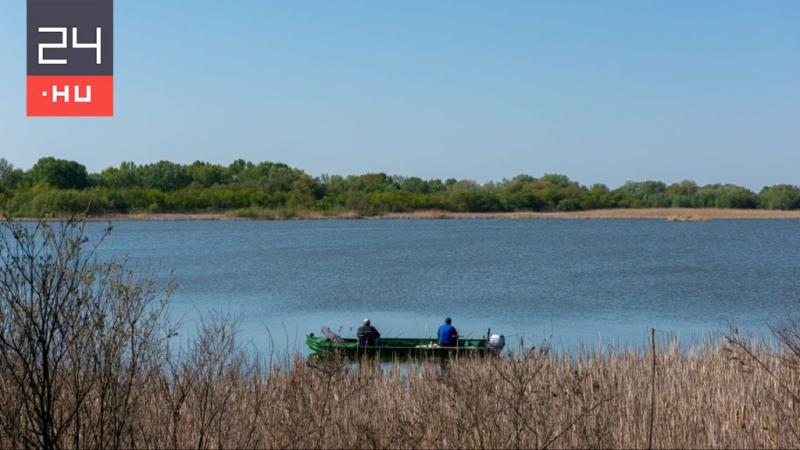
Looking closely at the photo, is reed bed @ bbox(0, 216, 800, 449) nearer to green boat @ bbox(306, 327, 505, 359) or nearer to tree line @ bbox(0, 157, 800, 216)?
green boat @ bbox(306, 327, 505, 359)

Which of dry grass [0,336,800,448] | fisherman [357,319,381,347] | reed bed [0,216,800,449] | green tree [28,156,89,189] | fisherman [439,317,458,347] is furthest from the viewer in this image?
green tree [28,156,89,189]

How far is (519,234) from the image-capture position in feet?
293

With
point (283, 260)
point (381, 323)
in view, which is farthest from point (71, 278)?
point (283, 260)

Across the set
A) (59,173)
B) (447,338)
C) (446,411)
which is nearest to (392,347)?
(447,338)

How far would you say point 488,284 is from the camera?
41.1m

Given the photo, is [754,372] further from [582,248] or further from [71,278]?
[582,248]

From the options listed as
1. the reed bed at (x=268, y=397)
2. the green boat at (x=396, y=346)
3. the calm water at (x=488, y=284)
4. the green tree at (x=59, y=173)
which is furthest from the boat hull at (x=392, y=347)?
the green tree at (x=59, y=173)

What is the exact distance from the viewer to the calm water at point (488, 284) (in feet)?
94.7

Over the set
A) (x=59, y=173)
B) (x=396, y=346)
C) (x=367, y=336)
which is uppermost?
(x=59, y=173)

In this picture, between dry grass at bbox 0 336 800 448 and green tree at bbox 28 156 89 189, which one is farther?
green tree at bbox 28 156 89 189

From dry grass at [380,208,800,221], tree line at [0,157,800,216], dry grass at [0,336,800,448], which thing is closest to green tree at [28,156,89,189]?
tree line at [0,157,800,216]

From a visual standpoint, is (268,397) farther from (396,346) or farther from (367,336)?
(396,346)

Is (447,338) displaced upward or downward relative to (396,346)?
upward

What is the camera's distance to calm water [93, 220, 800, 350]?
28875 millimetres
